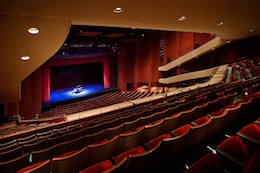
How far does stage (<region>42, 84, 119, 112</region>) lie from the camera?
33.9 ft

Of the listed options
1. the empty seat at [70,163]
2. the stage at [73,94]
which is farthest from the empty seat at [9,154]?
the stage at [73,94]

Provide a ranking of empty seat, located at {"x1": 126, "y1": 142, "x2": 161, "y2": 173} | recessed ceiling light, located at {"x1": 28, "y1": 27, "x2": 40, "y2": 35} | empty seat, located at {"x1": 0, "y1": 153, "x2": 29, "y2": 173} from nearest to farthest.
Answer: empty seat, located at {"x1": 126, "y1": 142, "x2": 161, "y2": 173} < empty seat, located at {"x1": 0, "y1": 153, "x2": 29, "y2": 173} < recessed ceiling light, located at {"x1": 28, "y1": 27, "x2": 40, "y2": 35}

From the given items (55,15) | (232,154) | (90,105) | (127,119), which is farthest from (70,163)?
(90,105)

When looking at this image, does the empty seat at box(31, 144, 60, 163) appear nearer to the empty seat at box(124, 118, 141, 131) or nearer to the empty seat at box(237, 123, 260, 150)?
the empty seat at box(124, 118, 141, 131)

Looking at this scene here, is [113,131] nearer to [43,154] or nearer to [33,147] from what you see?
[43,154]

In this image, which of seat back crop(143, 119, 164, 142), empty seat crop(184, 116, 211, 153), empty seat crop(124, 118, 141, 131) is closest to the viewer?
empty seat crop(184, 116, 211, 153)

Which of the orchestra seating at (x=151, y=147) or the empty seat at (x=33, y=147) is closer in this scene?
the orchestra seating at (x=151, y=147)

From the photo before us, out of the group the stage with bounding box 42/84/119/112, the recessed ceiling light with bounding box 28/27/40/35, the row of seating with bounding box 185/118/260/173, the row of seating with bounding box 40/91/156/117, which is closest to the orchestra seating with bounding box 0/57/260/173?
the row of seating with bounding box 185/118/260/173

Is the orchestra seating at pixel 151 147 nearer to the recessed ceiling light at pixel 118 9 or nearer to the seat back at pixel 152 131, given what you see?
the seat back at pixel 152 131

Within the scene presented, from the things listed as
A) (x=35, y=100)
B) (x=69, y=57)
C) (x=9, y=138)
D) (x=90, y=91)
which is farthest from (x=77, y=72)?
(x=9, y=138)

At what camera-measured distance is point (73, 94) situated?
12.2 m

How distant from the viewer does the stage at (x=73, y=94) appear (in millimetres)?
10335

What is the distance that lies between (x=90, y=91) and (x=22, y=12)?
1074cm

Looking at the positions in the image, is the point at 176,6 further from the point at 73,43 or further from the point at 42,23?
the point at 73,43
